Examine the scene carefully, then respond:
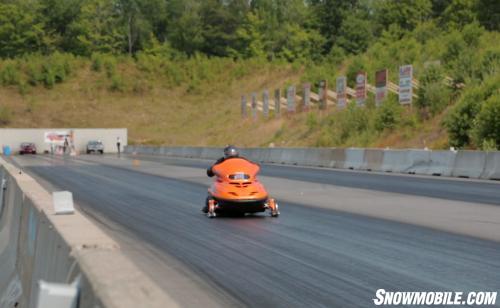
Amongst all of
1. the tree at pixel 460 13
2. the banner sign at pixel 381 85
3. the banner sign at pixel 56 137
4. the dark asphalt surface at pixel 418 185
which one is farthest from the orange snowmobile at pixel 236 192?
the tree at pixel 460 13

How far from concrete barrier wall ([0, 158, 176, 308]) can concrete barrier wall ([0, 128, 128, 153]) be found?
72.9 metres

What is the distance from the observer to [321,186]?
2317cm

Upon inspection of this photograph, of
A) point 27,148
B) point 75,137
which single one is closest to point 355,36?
point 75,137

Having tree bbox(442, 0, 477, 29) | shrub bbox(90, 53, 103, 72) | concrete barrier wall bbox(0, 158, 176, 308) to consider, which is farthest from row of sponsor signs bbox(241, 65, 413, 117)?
shrub bbox(90, 53, 103, 72)

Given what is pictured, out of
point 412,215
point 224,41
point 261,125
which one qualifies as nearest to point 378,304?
point 412,215

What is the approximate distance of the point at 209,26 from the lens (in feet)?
421

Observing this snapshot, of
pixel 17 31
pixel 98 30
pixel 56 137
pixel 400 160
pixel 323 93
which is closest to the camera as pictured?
pixel 400 160

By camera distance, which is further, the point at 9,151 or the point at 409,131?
the point at 9,151

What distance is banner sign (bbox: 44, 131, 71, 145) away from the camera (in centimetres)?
8338

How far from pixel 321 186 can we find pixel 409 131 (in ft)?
65.0

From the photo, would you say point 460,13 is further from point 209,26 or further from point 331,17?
point 209,26

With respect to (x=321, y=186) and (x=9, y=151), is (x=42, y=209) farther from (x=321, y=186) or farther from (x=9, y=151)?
(x=9, y=151)

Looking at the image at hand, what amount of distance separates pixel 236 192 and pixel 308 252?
440cm

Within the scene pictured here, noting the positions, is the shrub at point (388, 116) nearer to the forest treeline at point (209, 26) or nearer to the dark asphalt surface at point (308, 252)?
the dark asphalt surface at point (308, 252)
